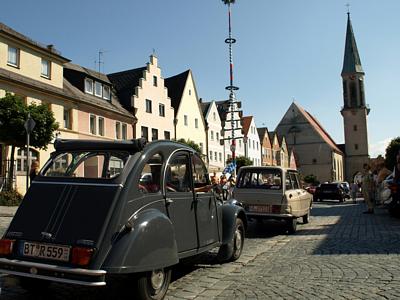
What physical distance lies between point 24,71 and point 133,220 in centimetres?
2450

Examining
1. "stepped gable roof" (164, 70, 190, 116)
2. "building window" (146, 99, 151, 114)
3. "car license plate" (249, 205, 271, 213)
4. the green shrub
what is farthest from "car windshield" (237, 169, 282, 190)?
"stepped gable roof" (164, 70, 190, 116)

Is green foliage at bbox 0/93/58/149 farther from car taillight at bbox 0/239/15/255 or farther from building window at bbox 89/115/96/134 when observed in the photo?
car taillight at bbox 0/239/15/255

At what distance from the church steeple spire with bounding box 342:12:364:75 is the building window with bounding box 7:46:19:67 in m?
86.5

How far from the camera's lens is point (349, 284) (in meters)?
5.95

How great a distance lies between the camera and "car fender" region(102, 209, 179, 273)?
4.60 metres

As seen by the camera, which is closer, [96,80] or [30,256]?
[30,256]

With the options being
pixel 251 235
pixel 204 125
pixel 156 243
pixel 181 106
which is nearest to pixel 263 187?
pixel 251 235

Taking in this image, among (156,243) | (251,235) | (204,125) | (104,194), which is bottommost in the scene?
(251,235)

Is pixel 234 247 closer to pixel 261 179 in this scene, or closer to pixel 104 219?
pixel 104 219

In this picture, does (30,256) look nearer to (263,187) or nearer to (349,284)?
(349,284)

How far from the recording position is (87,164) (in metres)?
5.56

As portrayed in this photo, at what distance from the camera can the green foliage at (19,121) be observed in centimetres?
2153

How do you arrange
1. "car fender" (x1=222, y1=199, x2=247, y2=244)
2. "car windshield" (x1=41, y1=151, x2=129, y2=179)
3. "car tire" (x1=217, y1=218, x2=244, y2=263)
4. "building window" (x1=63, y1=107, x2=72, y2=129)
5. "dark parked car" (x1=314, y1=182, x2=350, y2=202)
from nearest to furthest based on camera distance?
1. "car windshield" (x1=41, y1=151, x2=129, y2=179)
2. "car fender" (x1=222, y1=199, x2=247, y2=244)
3. "car tire" (x1=217, y1=218, x2=244, y2=263)
4. "building window" (x1=63, y1=107, x2=72, y2=129)
5. "dark parked car" (x1=314, y1=182, x2=350, y2=202)

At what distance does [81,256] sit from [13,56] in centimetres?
2445
